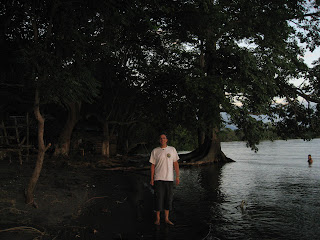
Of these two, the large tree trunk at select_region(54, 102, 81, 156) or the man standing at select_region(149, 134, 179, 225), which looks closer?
the man standing at select_region(149, 134, 179, 225)

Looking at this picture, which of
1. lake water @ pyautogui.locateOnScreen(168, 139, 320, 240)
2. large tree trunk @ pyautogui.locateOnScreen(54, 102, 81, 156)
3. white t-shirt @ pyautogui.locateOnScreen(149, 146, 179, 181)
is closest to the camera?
lake water @ pyautogui.locateOnScreen(168, 139, 320, 240)

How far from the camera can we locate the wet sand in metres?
7.92

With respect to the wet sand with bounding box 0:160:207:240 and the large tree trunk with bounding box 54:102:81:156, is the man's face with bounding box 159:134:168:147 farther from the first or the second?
the large tree trunk with bounding box 54:102:81:156

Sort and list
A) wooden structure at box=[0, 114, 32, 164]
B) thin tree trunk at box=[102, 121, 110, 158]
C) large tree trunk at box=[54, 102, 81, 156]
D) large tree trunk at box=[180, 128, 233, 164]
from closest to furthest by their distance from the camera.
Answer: wooden structure at box=[0, 114, 32, 164]
large tree trunk at box=[54, 102, 81, 156]
large tree trunk at box=[180, 128, 233, 164]
thin tree trunk at box=[102, 121, 110, 158]

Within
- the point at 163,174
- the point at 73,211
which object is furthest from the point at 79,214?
the point at 163,174

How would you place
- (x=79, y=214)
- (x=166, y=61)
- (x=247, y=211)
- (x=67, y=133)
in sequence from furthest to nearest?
(x=166, y=61) < (x=67, y=133) < (x=247, y=211) < (x=79, y=214)

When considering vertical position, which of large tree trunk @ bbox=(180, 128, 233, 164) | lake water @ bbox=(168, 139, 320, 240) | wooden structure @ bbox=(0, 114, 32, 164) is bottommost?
lake water @ bbox=(168, 139, 320, 240)

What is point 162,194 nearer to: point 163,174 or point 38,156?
point 163,174

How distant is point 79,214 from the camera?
1002 cm

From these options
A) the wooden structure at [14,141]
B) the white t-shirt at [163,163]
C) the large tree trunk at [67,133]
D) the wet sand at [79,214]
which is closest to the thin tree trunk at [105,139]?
the large tree trunk at [67,133]

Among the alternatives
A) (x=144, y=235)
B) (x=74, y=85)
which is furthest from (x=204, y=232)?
(x=74, y=85)

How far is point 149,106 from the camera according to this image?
2834cm

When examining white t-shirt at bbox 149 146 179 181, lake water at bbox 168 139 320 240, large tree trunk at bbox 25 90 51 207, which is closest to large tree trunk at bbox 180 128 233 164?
lake water at bbox 168 139 320 240

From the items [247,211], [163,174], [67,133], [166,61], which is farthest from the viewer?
[166,61]
